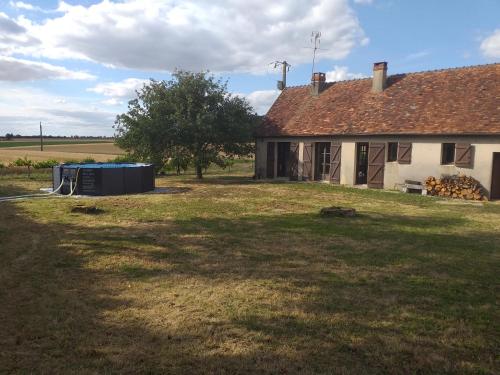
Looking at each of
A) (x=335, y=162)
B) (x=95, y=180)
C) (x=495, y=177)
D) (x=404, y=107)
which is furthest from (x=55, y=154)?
(x=495, y=177)

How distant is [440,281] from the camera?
6.05 meters

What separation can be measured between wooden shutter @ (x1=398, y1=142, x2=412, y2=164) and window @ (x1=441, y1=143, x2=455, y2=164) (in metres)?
1.39

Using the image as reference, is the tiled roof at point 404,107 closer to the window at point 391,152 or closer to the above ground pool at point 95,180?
the window at point 391,152

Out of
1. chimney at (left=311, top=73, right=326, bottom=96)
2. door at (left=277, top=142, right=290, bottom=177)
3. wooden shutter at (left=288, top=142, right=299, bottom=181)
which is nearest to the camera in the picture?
wooden shutter at (left=288, top=142, right=299, bottom=181)

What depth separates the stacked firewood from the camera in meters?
16.2

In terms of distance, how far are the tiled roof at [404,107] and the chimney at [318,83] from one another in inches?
13.2

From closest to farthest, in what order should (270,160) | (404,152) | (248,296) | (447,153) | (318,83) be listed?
(248,296), (447,153), (404,152), (270,160), (318,83)

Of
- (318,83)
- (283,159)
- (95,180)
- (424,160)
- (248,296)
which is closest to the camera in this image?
(248,296)

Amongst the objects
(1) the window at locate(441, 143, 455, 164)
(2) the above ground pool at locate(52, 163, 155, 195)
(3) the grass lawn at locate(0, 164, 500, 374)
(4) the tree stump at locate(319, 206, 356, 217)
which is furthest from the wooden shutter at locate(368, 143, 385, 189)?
(2) the above ground pool at locate(52, 163, 155, 195)

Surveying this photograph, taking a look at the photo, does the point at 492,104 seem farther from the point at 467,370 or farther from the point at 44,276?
the point at 44,276

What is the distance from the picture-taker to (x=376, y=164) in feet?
64.1

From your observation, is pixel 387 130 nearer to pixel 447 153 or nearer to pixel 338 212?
pixel 447 153

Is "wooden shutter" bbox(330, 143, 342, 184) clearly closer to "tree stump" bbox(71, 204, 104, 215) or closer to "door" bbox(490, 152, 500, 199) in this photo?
"door" bbox(490, 152, 500, 199)

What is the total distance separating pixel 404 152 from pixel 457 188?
116 inches
